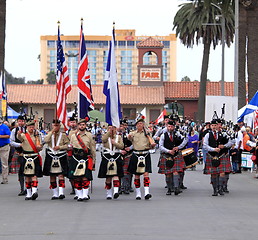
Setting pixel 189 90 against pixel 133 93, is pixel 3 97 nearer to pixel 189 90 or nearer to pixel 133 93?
pixel 133 93

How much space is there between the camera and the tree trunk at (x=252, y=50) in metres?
30.0

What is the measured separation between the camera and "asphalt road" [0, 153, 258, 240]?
33.5 ft

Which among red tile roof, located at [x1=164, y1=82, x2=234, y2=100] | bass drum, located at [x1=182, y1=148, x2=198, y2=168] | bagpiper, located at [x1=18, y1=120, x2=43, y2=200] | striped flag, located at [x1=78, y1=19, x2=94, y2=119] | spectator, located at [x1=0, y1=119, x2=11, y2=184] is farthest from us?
red tile roof, located at [x1=164, y1=82, x2=234, y2=100]

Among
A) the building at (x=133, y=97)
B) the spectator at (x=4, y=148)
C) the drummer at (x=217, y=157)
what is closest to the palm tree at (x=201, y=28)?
the building at (x=133, y=97)

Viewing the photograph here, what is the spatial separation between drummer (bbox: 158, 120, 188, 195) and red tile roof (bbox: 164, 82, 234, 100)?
50.1 m

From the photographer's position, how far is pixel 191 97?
66.4m

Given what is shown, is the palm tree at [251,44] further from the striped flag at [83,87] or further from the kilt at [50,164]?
the kilt at [50,164]

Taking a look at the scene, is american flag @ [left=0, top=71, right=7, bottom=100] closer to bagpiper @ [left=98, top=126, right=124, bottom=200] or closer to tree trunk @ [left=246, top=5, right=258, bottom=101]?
tree trunk @ [left=246, top=5, right=258, bottom=101]

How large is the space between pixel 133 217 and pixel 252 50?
764 inches

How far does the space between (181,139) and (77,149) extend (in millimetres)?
2642

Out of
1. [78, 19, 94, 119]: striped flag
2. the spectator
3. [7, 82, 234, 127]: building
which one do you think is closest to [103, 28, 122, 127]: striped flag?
[78, 19, 94, 119]: striped flag

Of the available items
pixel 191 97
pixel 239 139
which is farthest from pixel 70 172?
pixel 191 97

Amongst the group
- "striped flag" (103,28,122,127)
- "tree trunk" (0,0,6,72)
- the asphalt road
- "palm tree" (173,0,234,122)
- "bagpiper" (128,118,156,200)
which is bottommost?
the asphalt road

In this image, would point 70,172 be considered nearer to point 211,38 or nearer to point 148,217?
point 148,217
